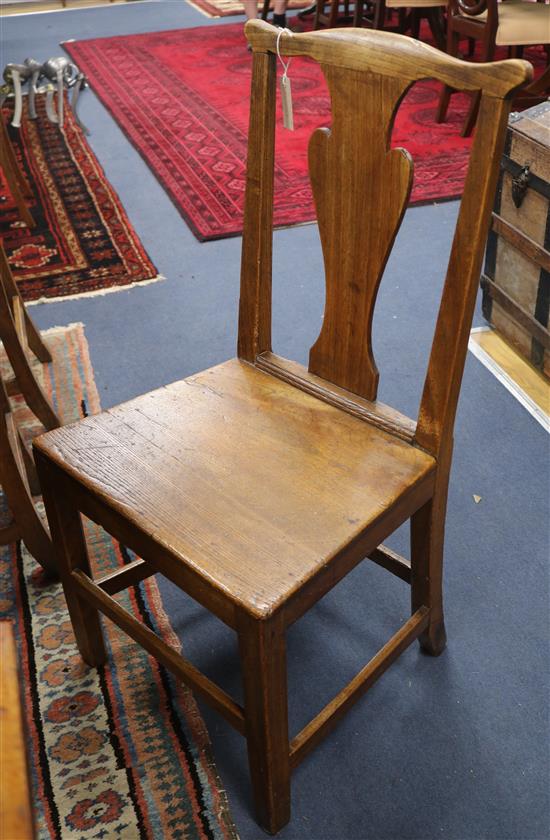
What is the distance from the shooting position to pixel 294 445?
3.93ft

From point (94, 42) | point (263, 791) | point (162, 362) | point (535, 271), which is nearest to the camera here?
point (263, 791)

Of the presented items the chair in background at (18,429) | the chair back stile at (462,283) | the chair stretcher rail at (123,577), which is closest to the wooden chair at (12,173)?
the chair in background at (18,429)

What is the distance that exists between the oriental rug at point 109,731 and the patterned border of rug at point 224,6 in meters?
5.39

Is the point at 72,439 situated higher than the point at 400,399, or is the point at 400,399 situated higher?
the point at 72,439

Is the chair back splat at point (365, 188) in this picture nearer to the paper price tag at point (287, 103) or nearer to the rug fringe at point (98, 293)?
the paper price tag at point (287, 103)

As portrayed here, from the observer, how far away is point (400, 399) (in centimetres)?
211

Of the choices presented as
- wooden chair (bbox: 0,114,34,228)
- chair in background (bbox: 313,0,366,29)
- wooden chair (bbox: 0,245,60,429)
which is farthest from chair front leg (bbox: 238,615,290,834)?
chair in background (bbox: 313,0,366,29)

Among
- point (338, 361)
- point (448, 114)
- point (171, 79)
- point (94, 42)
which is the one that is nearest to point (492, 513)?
point (338, 361)

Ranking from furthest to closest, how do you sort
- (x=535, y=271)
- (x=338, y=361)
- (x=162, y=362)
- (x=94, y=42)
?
(x=94, y=42), (x=162, y=362), (x=535, y=271), (x=338, y=361)

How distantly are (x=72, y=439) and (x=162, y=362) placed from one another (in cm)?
108

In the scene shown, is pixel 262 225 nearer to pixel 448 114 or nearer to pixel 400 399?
pixel 400 399

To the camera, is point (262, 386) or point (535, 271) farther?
point (535, 271)

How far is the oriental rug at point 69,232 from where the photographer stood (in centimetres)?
275

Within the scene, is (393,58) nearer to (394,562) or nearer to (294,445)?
(294,445)
